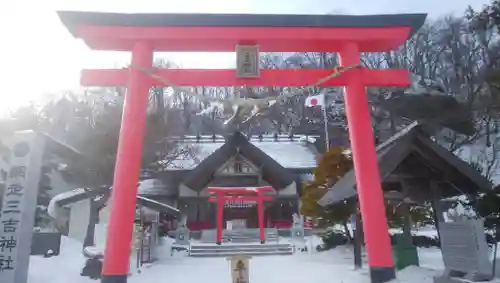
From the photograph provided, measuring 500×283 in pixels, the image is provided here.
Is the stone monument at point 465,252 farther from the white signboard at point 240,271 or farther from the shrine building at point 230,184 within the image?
the shrine building at point 230,184

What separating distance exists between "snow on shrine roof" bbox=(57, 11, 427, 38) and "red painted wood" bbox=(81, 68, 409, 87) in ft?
2.50

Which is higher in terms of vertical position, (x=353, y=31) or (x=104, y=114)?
(x=104, y=114)

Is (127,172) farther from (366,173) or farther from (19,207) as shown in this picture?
(366,173)

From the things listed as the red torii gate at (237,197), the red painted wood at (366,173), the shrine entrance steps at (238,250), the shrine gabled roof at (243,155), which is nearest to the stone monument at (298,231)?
the red torii gate at (237,197)

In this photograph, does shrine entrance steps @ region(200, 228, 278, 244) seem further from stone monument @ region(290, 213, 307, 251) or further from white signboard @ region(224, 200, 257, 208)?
white signboard @ region(224, 200, 257, 208)

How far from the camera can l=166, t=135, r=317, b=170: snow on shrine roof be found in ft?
82.2

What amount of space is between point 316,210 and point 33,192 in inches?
337

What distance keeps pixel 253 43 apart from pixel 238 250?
1179cm

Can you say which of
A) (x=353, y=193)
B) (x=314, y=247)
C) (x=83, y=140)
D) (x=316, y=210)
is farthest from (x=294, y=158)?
(x=353, y=193)

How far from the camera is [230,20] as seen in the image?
623cm

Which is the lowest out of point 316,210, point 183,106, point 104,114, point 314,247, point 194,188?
point 314,247

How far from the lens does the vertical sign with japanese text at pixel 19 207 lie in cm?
667

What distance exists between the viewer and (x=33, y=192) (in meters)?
7.18

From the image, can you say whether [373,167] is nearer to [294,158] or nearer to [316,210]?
[316,210]
